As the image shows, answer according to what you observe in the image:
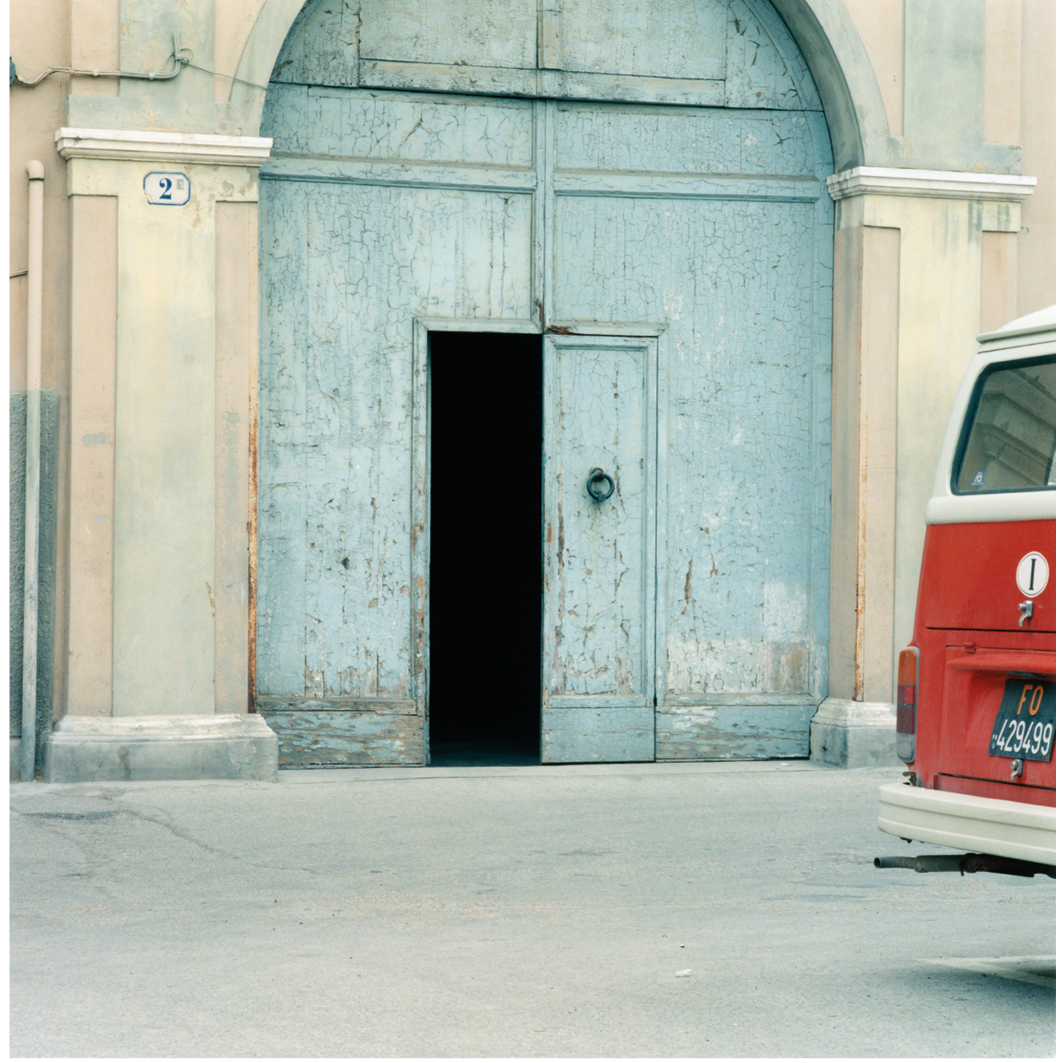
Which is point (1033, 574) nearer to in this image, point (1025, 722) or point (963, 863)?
point (1025, 722)

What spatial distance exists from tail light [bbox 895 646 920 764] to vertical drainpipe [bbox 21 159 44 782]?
4.89 m

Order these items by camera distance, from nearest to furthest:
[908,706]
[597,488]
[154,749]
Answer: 1. [908,706]
2. [154,749]
3. [597,488]

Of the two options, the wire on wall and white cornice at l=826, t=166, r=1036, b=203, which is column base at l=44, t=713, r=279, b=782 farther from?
white cornice at l=826, t=166, r=1036, b=203

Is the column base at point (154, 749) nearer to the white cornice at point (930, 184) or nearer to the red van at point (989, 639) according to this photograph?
the red van at point (989, 639)

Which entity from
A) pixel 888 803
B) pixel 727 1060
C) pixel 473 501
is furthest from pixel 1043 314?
pixel 473 501

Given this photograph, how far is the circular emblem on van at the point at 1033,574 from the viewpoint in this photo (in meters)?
4.91

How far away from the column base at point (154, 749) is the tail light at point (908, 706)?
13.5ft

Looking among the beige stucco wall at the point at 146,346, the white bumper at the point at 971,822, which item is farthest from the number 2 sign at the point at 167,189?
the white bumper at the point at 971,822

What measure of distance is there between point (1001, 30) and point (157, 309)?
17.5 ft

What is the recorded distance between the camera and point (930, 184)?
9.41 metres

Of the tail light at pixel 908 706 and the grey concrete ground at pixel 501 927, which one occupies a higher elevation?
the tail light at pixel 908 706

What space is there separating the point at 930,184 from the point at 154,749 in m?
5.55

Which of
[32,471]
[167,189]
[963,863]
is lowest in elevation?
[963,863]

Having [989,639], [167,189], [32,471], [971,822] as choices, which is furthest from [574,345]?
[971,822]
